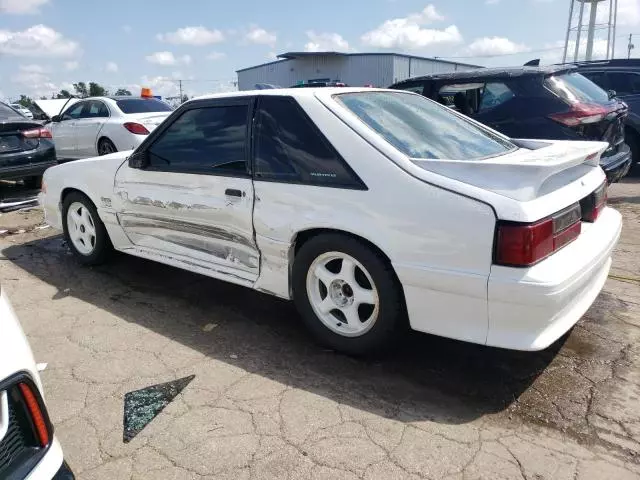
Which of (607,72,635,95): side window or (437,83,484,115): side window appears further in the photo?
(607,72,635,95): side window

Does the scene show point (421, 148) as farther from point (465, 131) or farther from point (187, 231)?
point (187, 231)

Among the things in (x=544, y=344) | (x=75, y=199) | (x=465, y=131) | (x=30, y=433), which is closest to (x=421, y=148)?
(x=465, y=131)

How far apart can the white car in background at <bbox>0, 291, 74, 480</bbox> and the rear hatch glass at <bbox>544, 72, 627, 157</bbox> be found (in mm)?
5793

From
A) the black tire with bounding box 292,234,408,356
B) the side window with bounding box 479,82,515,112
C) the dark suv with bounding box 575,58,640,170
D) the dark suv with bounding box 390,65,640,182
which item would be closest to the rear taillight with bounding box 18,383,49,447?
the black tire with bounding box 292,234,408,356

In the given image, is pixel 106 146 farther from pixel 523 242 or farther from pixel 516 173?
pixel 523 242

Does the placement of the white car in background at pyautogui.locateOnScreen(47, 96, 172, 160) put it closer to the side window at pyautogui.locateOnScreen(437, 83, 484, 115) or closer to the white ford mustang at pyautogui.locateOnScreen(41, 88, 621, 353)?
the side window at pyautogui.locateOnScreen(437, 83, 484, 115)

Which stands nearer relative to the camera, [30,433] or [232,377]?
[30,433]

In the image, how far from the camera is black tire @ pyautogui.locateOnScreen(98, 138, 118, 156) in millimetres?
9625

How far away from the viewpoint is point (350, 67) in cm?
4594

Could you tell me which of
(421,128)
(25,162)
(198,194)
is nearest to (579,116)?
(421,128)

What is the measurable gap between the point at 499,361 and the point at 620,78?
8.18m

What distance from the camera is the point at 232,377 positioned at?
9.78ft

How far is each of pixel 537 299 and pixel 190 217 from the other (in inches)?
91.9

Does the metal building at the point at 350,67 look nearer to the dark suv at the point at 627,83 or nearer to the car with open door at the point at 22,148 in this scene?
the dark suv at the point at 627,83
